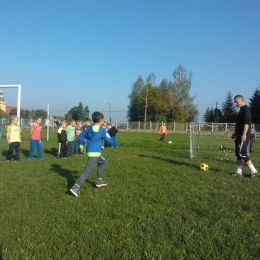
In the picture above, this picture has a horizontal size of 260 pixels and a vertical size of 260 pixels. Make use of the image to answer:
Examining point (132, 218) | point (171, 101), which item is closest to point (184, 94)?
point (171, 101)

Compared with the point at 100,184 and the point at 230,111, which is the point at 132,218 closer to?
the point at 100,184

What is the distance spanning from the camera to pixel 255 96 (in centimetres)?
5538

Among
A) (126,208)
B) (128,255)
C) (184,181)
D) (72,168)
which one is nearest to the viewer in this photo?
(128,255)

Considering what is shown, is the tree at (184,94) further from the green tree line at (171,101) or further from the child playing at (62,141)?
the child playing at (62,141)

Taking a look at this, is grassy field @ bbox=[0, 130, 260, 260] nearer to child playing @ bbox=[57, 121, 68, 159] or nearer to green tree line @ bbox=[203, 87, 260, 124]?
child playing @ bbox=[57, 121, 68, 159]

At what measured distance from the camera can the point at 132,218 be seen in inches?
171

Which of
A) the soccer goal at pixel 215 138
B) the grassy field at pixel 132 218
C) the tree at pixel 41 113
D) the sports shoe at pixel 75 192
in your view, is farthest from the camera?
Answer: the tree at pixel 41 113

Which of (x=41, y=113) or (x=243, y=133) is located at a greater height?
(x=41, y=113)

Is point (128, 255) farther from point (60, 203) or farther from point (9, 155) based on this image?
point (9, 155)

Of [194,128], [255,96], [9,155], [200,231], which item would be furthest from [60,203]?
[255,96]

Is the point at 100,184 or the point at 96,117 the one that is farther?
the point at 100,184

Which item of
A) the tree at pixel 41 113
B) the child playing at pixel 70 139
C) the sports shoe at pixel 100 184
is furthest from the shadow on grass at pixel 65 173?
the tree at pixel 41 113

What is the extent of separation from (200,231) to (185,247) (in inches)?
21.6

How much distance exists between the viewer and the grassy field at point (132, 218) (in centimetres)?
335
